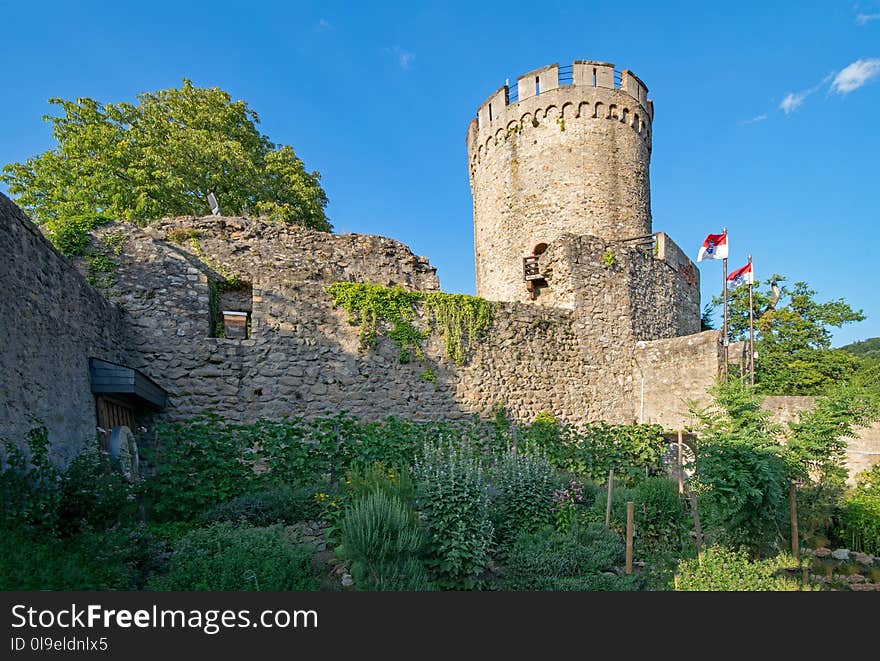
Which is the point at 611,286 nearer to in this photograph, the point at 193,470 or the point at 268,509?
the point at 268,509

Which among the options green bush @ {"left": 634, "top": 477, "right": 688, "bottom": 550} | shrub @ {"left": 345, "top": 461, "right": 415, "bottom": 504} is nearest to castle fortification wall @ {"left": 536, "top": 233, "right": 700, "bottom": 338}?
green bush @ {"left": 634, "top": 477, "right": 688, "bottom": 550}

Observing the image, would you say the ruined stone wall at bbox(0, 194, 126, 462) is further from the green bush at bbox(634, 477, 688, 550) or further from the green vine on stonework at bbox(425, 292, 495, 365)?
the green bush at bbox(634, 477, 688, 550)

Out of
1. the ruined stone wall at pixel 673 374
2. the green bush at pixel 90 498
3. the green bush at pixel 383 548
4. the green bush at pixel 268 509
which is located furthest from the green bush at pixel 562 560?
the ruined stone wall at pixel 673 374

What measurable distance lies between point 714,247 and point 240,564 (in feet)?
44.6

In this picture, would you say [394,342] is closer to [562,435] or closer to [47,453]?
[562,435]

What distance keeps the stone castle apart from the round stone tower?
0.07 m

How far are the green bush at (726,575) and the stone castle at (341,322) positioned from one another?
573 cm

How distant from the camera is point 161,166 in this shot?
553 inches

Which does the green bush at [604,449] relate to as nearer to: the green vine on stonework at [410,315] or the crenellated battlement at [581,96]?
the green vine on stonework at [410,315]

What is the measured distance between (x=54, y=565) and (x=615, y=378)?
468 inches

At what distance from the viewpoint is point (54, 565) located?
3.18 meters

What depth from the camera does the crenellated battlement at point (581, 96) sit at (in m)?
17.0

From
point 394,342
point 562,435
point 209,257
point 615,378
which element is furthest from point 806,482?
point 209,257

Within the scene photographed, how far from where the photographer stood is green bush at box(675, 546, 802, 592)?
13.2 feet
